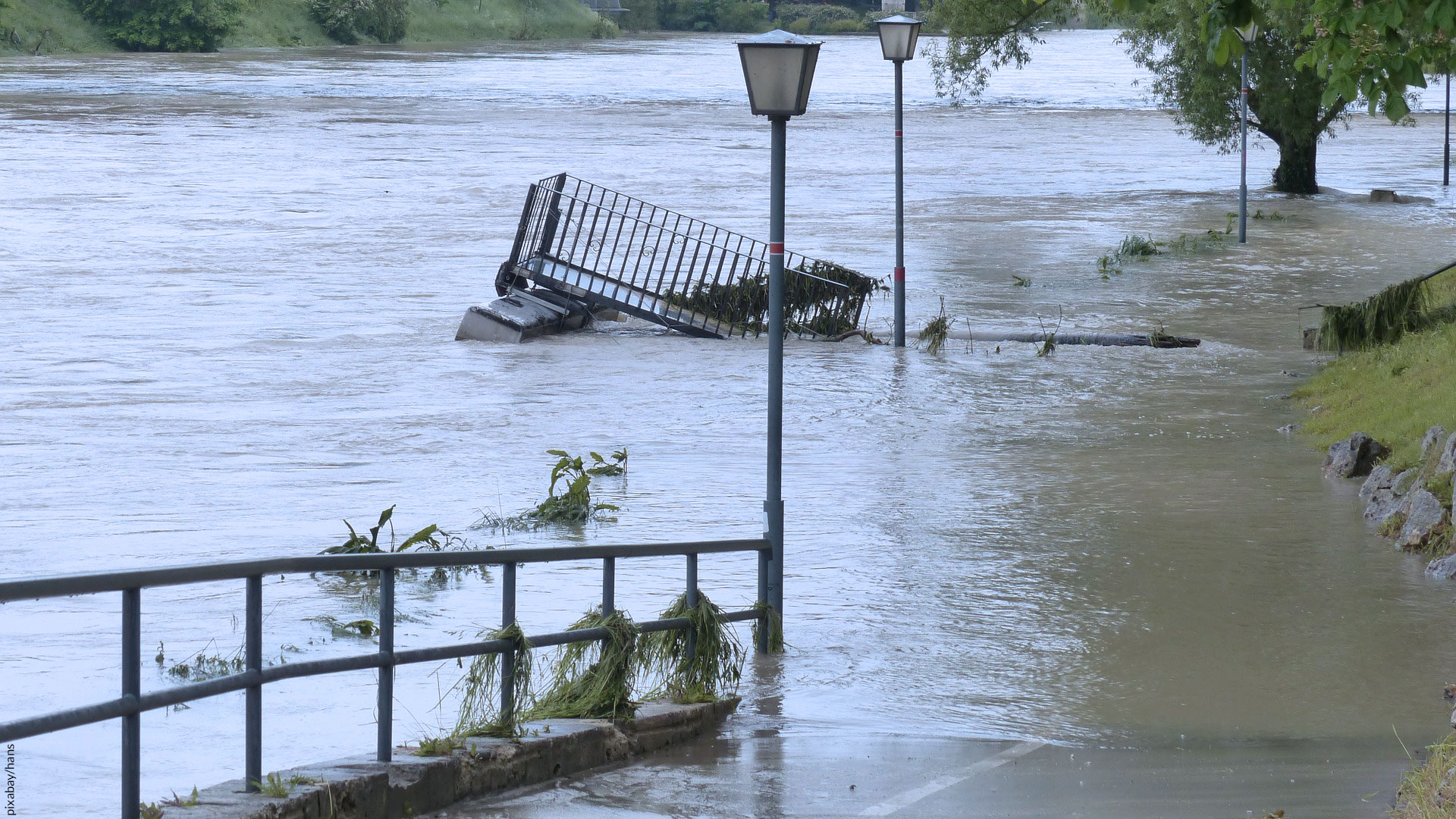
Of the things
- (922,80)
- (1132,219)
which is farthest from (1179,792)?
(922,80)

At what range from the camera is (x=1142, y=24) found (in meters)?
35.6

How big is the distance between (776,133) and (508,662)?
3.96 metres

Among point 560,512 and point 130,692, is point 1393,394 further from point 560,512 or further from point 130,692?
point 130,692

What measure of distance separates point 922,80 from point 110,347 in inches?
3434

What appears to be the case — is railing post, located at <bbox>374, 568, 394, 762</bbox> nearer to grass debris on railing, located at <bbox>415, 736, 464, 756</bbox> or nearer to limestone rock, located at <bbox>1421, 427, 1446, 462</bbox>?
grass debris on railing, located at <bbox>415, 736, 464, 756</bbox>

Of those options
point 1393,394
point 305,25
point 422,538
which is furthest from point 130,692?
point 305,25

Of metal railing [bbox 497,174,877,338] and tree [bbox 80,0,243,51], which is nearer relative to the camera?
metal railing [bbox 497,174,877,338]

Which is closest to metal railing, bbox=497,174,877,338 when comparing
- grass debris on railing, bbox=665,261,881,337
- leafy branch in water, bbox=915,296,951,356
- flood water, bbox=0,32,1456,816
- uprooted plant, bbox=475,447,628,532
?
grass debris on railing, bbox=665,261,881,337

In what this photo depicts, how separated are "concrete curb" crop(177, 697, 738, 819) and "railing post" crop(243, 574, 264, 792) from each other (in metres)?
0.06

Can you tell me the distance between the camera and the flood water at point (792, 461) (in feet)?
25.6

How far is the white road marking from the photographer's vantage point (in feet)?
18.5

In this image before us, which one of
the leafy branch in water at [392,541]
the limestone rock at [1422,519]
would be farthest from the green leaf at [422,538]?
the limestone rock at [1422,519]

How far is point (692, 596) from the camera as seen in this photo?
7.70 meters

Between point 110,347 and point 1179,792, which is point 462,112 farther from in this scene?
point 1179,792
